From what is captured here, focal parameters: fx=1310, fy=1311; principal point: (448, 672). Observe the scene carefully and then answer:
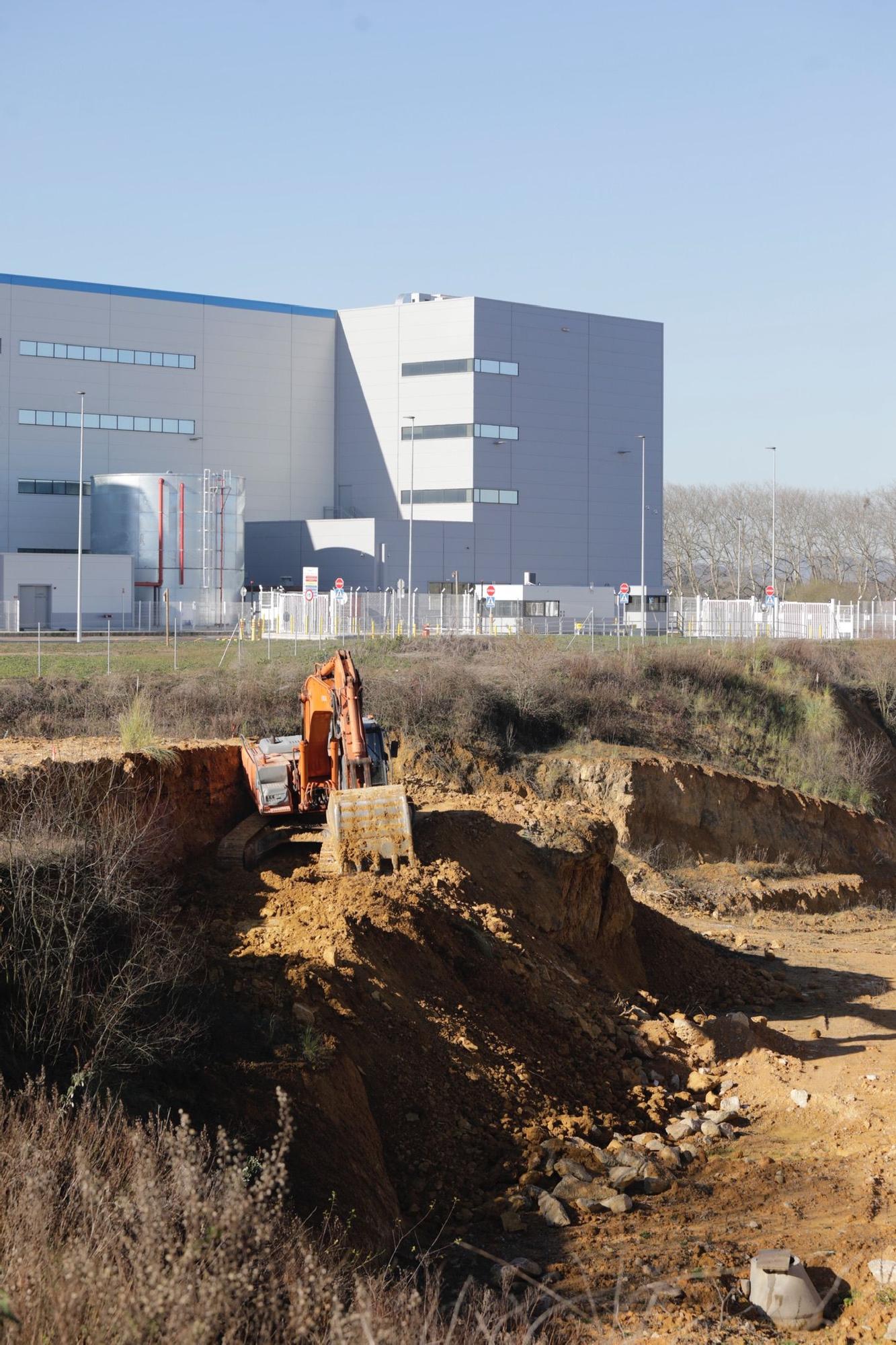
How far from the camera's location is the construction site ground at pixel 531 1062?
9.63 metres

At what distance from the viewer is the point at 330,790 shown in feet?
57.2

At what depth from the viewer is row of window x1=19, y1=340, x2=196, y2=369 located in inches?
2554

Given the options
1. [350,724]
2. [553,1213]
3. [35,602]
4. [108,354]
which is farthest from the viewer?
[108,354]

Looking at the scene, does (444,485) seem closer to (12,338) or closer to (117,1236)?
(12,338)

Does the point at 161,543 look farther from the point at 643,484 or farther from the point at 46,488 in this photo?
the point at 643,484

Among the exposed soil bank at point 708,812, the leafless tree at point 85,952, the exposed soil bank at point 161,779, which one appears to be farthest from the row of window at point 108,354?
the leafless tree at point 85,952

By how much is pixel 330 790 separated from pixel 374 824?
4.52 ft

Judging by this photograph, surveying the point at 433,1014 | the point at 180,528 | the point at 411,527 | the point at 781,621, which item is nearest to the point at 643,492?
the point at 781,621

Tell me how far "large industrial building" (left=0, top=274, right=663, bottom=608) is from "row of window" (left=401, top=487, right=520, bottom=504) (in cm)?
12

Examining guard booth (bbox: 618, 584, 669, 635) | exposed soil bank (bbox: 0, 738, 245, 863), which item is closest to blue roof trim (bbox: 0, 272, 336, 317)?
guard booth (bbox: 618, 584, 669, 635)

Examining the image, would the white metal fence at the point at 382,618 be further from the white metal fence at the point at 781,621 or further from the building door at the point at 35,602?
the building door at the point at 35,602

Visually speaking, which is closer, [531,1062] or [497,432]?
[531,1062]

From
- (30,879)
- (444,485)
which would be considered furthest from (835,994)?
(444,485)

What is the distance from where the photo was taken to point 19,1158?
21.3 ft
